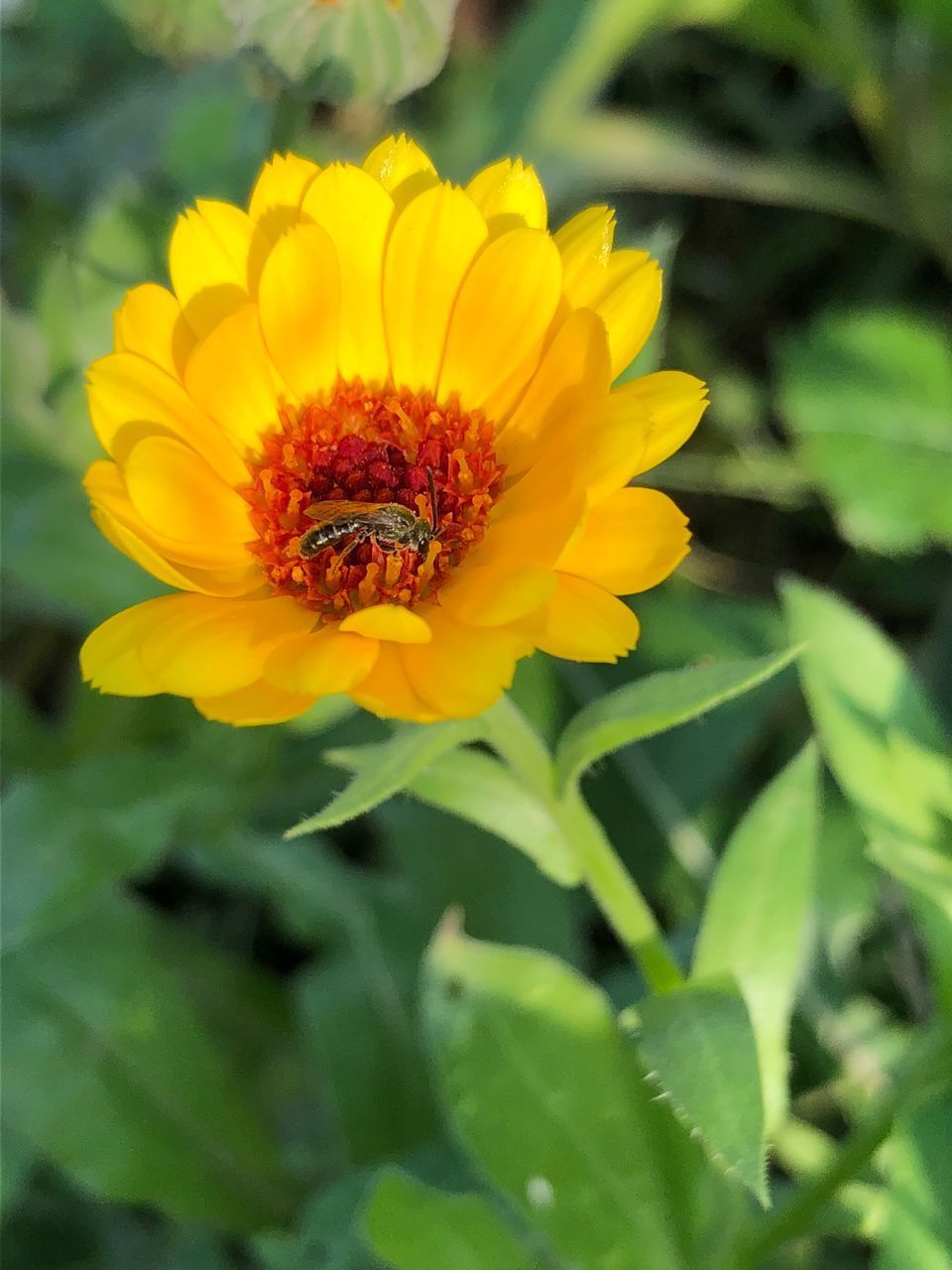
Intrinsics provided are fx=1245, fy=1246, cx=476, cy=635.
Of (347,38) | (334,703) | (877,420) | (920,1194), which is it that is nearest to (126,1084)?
(334,703)

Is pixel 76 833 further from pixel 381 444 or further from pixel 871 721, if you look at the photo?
pixel 871 721

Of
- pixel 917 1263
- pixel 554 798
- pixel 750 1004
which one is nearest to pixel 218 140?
pixel 554 798

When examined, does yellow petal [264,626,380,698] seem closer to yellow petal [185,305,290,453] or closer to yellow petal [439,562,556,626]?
yellow petal [439,562,556,626]

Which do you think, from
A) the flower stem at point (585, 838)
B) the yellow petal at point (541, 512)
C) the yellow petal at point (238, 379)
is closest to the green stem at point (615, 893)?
the flower stem at point (585, 838)

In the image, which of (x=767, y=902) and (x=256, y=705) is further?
(x=767, y=902)

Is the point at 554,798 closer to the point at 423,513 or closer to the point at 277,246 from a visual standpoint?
the point at 423,513
